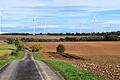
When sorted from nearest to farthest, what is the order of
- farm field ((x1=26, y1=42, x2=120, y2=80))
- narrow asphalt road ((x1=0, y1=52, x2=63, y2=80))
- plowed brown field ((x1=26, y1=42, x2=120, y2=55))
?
narrow asphalt road ((x1=0, y1=52, x2=63, y2=80)) < farm field ((x1=26, y1=42, x2=120, y2=80)) < plowed brown field ((x1=26, y1=42, x2=120, y2=55))

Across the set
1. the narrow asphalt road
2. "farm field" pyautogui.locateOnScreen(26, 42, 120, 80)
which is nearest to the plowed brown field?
"farm field" pyautogui.locateOnScreen(26, 42, 120, 80)

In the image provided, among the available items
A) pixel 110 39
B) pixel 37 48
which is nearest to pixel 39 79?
pixel 37 48

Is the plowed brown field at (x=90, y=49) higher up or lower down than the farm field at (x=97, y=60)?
lower down

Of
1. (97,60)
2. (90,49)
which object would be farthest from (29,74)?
(90,49)

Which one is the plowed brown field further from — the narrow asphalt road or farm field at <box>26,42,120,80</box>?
the narrow asphalt road

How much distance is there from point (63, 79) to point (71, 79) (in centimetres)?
60

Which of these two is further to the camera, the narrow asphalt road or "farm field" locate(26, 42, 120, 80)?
"farm field" locate(26, 42, 120, 80)

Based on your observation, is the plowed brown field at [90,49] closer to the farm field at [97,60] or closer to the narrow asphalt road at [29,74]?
the farm field at [97,60]

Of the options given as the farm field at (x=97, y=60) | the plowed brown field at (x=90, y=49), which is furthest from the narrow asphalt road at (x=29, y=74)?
the plowed brown field at (x=90, y=49)

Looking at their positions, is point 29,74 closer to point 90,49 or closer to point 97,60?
point 97,60

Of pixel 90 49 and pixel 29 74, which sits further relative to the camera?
pixel 90 49

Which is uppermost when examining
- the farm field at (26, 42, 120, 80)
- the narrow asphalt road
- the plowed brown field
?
the narrow asphalt road

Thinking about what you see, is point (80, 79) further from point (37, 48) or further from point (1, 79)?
point (37, 48)

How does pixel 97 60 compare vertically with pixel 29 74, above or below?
below
